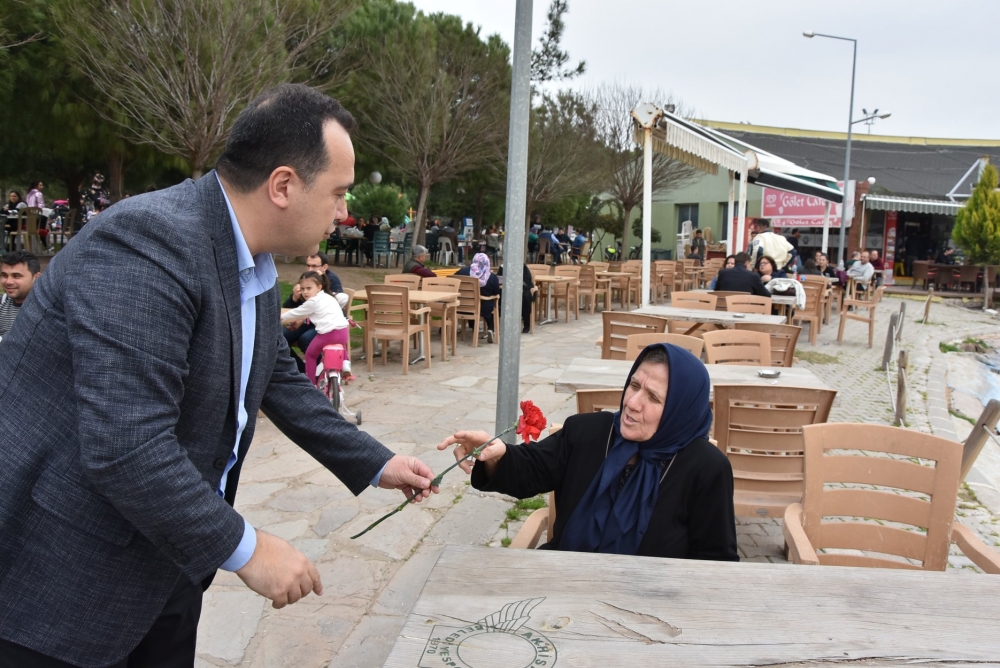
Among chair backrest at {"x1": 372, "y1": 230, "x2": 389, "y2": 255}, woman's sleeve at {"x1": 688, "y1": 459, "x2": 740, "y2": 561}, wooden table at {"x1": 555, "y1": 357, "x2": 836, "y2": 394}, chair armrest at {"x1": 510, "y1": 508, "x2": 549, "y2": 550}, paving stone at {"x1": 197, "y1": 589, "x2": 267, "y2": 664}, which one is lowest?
paving stone at {"x1": 197, "y1": 589, "x2": 267, "y2": 664}

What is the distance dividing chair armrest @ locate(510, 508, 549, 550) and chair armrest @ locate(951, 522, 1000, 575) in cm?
145

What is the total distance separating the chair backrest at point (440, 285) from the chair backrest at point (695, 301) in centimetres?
288

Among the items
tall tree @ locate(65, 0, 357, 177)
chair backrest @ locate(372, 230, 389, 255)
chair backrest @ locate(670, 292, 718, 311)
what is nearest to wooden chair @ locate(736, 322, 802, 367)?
chair backrest @ locate(670, 292, 718, 311)

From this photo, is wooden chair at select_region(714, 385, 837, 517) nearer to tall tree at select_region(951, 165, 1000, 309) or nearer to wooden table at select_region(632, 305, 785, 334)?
wooden table at select_region(632, 305, 785, 334)

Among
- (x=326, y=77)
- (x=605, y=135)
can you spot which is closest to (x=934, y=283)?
(x=605, y=135)

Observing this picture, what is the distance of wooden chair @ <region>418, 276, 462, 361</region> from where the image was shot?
9433 mm

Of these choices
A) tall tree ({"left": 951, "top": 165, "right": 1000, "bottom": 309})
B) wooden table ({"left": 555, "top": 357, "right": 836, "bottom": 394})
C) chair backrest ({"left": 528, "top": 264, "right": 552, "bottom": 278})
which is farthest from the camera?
tall tree ({"left": 951, "top": 165, "right": 1000, "bottom": 309})

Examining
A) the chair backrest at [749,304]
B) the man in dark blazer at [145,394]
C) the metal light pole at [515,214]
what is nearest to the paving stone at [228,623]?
the man in dark blazer at [145,394]

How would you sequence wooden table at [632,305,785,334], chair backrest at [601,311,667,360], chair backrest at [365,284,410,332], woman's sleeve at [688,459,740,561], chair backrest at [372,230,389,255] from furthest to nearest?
chair backrest at [372,230,389,255] → chair backrest at [365,284,410,332] → wooden table at [632,305,785,334] → chair backrest at [601,311,667,360] → woman's sleeve at [688,459,740,561]

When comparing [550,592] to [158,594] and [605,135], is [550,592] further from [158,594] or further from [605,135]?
[605,135]

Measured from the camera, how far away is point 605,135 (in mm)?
28078

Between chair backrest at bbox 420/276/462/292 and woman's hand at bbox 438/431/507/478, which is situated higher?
chair backrest at bbox 420/276/462/292

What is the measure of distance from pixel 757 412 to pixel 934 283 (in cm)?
2656

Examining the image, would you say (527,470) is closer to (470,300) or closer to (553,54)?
(470,300)
